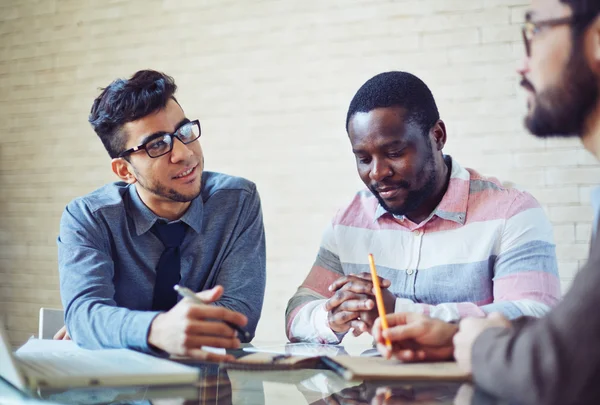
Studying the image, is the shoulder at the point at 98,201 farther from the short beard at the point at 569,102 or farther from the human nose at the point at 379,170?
the short beard at the point at 569,102

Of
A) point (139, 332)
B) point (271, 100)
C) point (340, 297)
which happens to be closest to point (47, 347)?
point (139, 332)

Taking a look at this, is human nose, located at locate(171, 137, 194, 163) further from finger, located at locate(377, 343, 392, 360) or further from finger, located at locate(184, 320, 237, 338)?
finger, located at locate(377, 343, 392, 360)

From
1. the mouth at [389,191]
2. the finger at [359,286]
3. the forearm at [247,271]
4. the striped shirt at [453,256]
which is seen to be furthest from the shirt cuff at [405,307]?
the forearm at [247,271]

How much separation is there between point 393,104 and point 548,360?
3.65 ft

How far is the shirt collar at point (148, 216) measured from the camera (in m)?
1.89

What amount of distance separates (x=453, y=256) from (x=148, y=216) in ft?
2.87

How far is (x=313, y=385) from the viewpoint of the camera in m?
1.12

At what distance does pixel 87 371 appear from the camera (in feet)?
3.67

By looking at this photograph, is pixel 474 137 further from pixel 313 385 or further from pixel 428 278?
pixel 313 385

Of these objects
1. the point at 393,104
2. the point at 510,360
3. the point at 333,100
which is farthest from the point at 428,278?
the point at 333,100

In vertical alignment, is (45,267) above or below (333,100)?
below

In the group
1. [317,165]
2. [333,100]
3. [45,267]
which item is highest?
[333,100]

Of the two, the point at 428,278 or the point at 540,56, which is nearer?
the point at 540,56

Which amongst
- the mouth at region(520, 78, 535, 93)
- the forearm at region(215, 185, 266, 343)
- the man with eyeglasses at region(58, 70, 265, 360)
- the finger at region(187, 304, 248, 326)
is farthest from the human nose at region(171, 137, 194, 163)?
the mouth at region(520, 78, 535, 93)
